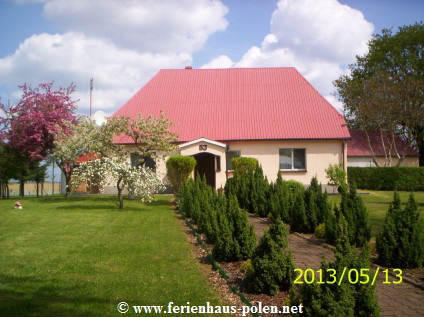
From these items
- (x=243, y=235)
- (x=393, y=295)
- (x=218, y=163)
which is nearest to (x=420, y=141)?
(x=218, y=163)

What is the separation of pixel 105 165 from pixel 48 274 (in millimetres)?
9702

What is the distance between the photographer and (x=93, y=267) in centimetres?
791

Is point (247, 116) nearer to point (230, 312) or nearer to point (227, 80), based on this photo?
point (227, 80)

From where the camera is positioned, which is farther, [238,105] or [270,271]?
[238,105]

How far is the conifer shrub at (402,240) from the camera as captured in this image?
7.96 m

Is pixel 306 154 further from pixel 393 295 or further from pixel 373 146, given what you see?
pixel 393 295

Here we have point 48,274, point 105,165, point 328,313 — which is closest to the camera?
point 328,313

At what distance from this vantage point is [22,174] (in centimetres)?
2873

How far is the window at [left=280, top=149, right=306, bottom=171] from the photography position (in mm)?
26295

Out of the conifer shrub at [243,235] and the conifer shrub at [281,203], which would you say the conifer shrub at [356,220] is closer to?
the conifer shrub at [243,235]

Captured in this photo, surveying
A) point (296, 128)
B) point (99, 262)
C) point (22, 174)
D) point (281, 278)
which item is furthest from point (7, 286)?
point (22, 174)

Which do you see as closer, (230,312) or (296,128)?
(230,312)

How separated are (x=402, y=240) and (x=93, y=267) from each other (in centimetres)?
556

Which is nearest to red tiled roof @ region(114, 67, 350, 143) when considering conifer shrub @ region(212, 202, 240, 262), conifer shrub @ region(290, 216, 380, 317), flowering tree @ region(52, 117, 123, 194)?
flowering tree @ region(52, 117, 123, 194)
